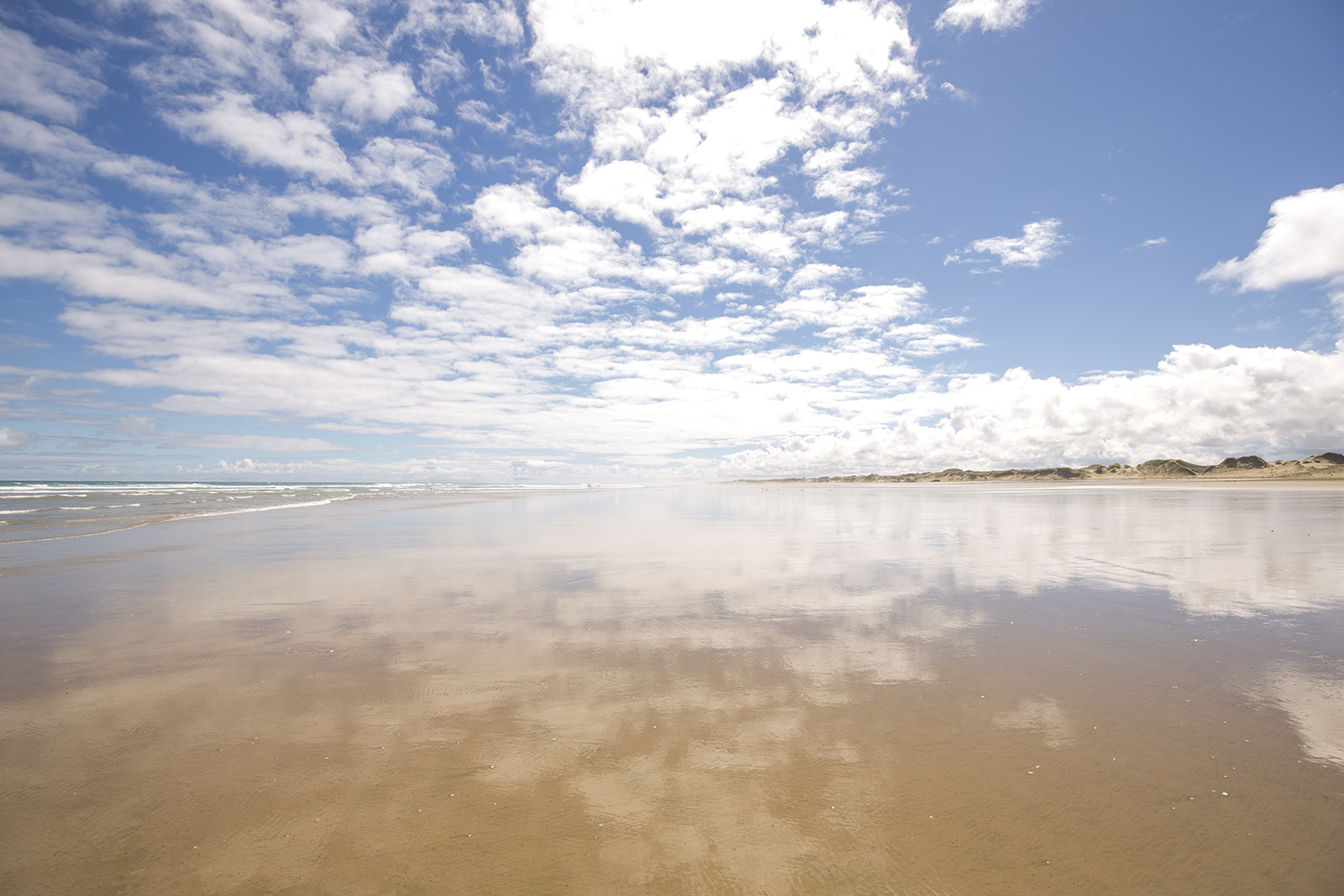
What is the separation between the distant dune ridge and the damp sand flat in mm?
73077

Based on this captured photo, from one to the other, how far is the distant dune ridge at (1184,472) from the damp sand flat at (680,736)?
240ft

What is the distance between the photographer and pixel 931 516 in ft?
80.4

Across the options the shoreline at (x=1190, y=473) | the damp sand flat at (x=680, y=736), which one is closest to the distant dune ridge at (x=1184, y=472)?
the shoreline at (x=1190, y=473)

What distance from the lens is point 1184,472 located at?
2849 inches

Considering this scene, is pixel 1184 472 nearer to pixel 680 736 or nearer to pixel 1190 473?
pixel 1190 473

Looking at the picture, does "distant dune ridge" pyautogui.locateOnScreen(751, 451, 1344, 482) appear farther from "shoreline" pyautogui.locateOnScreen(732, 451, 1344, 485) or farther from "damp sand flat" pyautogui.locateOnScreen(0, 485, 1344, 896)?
"damp sand flat" pyautogui.locateOnScreen(0, 485, 1344, 896)

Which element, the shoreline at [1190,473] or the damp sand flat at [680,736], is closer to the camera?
the damp sand flat at [680,736]

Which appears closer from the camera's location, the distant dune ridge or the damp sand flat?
the damp sand flat

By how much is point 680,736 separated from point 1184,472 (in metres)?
94.7

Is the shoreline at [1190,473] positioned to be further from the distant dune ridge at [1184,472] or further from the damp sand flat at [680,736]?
the damp sand flat at [680,736]

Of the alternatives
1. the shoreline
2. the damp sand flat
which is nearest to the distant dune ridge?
the shoreline

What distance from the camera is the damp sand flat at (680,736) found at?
3.25 metres

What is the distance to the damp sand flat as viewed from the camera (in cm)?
325

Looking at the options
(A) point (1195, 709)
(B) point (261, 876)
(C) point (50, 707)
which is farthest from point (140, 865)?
(A) point (1195, 709)
